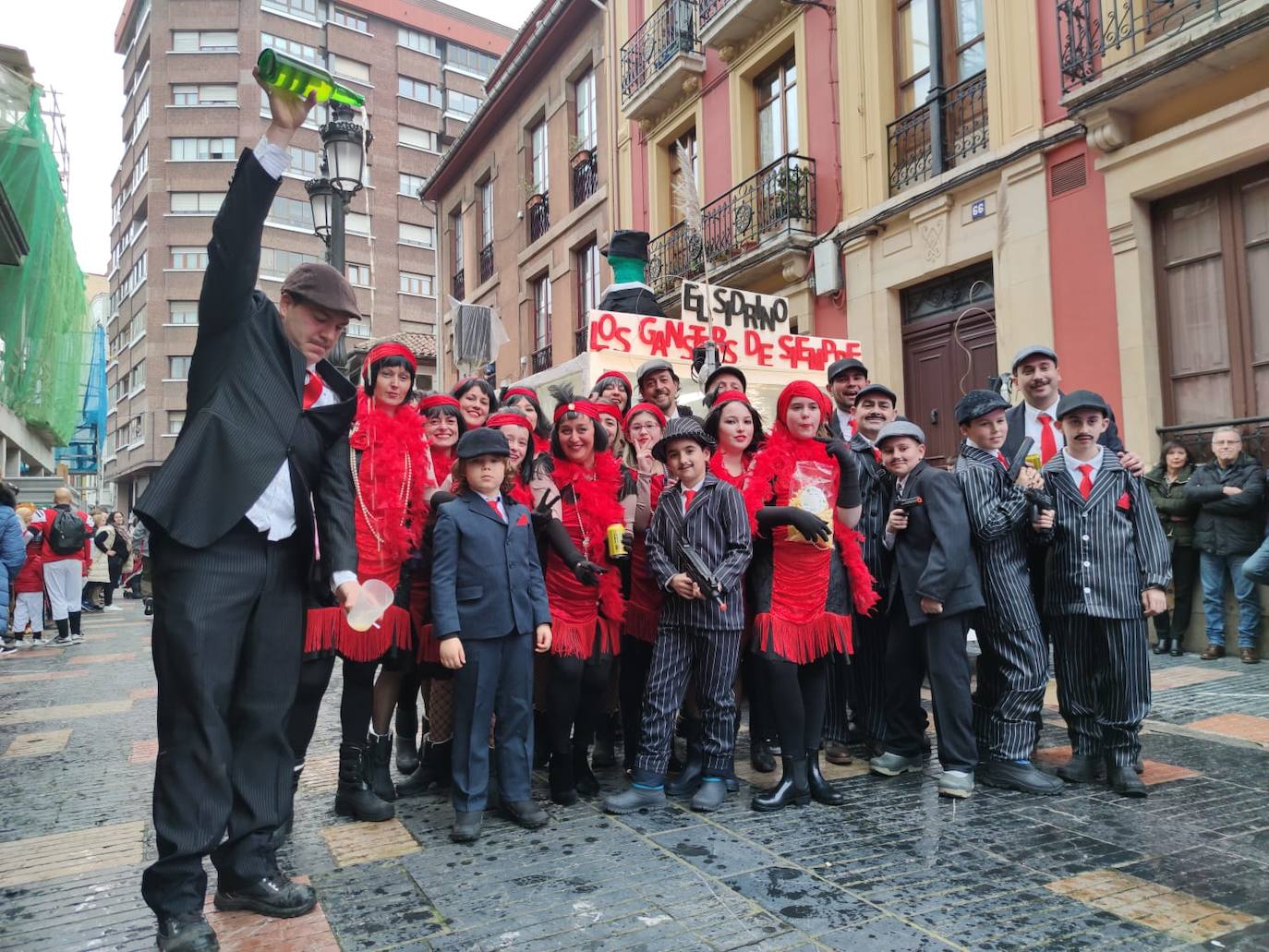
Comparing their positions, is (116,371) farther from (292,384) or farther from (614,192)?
(292,384)

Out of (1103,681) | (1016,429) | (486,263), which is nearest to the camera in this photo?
(1103,681)

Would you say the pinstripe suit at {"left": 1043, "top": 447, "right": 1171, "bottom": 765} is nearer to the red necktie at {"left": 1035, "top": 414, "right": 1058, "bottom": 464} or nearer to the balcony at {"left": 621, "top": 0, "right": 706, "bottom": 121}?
the red necktie at {"left": 1035, "top": 414, "right": 1058, "bottom": 464}

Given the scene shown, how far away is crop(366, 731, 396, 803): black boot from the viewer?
13.1 feet

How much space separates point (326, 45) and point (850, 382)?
45.5m

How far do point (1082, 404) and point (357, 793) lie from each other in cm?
375

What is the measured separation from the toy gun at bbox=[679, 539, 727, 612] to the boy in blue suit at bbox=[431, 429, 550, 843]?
25.4 inches

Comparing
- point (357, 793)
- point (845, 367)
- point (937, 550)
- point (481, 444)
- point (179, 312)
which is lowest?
point (357, 793)

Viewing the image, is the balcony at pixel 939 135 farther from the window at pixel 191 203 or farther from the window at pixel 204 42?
the window at pixel 204 42

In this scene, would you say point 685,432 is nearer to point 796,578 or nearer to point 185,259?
point 796,578

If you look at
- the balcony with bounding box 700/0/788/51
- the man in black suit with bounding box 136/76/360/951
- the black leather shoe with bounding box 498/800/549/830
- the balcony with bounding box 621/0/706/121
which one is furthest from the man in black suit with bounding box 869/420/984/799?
the balcony with bounding box 621/0/706/121

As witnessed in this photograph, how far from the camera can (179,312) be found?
41.0m

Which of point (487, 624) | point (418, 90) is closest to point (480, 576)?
point (487, 624)

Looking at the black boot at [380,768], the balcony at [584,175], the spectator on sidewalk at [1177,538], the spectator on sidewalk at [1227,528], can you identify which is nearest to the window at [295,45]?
the balcony at [584,175]

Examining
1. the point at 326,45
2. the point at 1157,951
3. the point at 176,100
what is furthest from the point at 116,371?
the point at 1157,951
